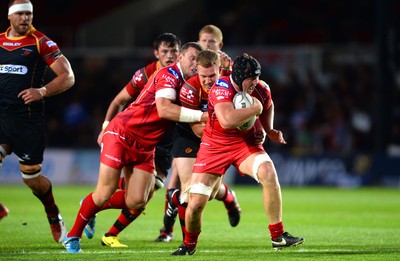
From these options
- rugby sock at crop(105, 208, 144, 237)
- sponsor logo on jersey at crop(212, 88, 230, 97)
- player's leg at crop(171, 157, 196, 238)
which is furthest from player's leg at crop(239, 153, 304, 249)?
rugby sock at crop(105, 208, 144, 237)

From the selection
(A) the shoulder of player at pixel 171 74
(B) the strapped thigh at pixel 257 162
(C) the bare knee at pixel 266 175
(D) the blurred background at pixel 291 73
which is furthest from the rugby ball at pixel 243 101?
(D) the blurred background at pixel 291 73

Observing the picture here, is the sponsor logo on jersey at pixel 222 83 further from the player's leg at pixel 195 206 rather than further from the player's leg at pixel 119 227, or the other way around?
the player's leg at pixel 119 227

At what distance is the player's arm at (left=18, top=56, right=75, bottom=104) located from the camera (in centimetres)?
956

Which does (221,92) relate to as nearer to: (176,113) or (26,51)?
(176,113)

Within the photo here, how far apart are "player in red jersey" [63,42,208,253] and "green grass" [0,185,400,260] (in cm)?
48

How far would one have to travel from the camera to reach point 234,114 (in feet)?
28.5

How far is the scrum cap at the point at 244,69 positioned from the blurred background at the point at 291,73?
13417 millimetres

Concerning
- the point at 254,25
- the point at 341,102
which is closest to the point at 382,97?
the point at 341,102

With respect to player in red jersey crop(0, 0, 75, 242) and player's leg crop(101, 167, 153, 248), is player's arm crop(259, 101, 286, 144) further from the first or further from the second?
player in red jersey crop(0, 0, 75, 242)

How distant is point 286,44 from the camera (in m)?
25.6

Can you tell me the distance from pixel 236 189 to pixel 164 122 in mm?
12265

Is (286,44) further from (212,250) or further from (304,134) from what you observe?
(212,250)

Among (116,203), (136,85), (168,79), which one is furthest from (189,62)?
(116,203)

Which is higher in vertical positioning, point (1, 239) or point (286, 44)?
point (286, 44)
